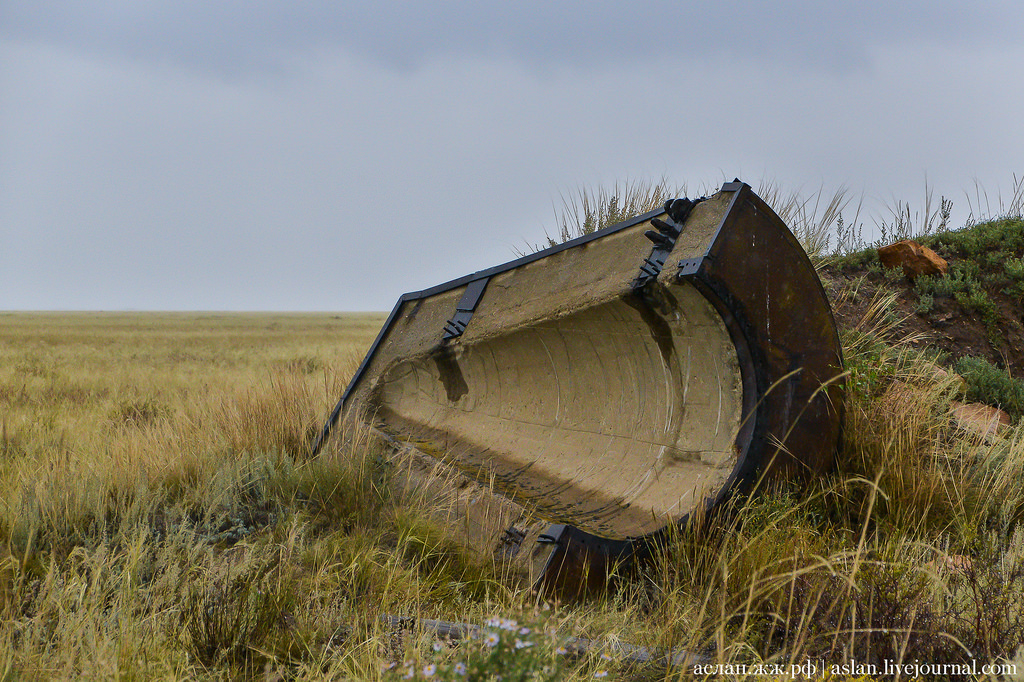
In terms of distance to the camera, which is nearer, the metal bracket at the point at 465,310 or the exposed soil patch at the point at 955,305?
the metal bracket at the point at 465,310

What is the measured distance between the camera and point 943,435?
4.77m

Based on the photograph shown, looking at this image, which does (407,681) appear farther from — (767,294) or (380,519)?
(767,294)

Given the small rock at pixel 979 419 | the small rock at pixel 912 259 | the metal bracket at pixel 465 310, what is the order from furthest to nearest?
the small rock at pixel 912 259
the metal bracket at pixel 465 310
the small rock at pixel 979 419

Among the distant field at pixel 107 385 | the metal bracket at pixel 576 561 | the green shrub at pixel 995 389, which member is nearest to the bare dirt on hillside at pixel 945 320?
the green shrub at pixel 995 389

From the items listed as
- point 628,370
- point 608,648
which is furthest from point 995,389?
point 608,648

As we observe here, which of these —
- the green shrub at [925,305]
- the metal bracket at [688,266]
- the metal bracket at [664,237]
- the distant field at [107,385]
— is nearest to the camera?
the metal bracket at [688,266]

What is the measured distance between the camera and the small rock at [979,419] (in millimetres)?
4883

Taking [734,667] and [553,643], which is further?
[734,667]

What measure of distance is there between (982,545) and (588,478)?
6.75ft

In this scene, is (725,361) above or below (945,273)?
below

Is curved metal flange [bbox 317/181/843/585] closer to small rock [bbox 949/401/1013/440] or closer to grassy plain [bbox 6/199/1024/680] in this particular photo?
grassy plain [bbox 6/199/1024/680]

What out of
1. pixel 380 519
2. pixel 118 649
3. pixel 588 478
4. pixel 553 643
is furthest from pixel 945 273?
pixel 118 649

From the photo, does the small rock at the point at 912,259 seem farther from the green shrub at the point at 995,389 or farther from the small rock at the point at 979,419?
the small rock at the point at 979,419

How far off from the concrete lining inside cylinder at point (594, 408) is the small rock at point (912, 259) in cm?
Result: 430
